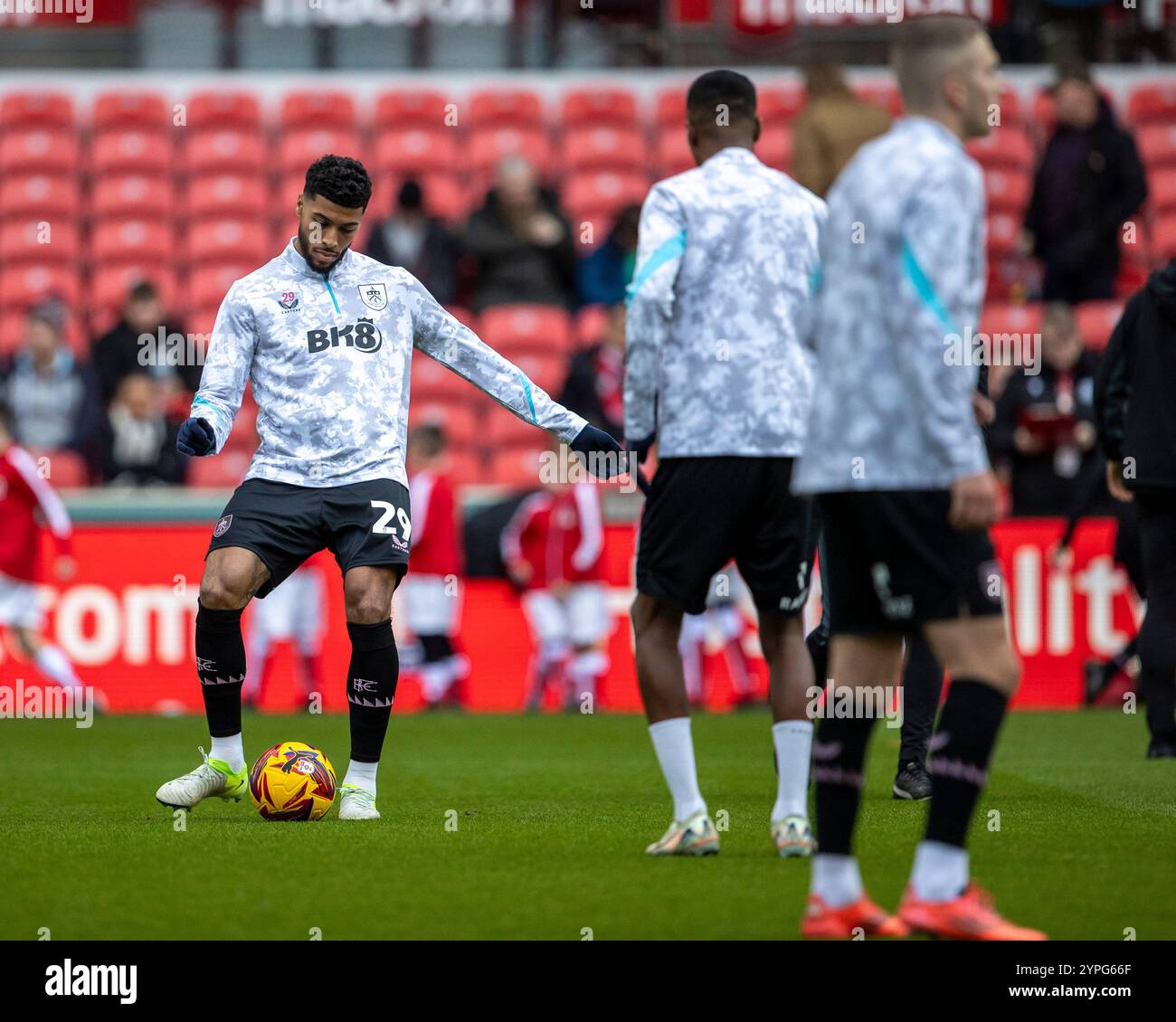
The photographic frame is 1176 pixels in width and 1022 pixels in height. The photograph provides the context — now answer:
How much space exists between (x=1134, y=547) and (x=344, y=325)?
22.2ft

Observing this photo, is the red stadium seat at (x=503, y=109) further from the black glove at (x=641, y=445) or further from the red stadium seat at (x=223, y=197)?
the black glove at (x=641, y=445)

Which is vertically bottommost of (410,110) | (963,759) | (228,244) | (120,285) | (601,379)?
(963,759)

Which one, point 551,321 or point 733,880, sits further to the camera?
point 551,321

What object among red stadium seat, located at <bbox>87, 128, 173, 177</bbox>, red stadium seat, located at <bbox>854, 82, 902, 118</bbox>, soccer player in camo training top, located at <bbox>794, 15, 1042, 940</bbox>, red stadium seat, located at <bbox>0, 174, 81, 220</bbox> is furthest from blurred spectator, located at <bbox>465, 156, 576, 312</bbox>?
soccer player in camo training top, located at <bbox>794, 15, 1042, 940</bbox>

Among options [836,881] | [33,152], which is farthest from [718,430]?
[33,152]

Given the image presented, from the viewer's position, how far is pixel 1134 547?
12328 mm

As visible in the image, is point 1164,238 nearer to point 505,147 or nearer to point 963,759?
point 505,147

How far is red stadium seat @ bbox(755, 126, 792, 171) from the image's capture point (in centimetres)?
1742

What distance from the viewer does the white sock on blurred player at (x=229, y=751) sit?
7316 mm

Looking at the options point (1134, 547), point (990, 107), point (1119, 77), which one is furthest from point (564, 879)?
point (1119, 77)

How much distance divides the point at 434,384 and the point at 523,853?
10.7 m

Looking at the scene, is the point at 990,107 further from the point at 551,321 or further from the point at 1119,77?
the point at 1119,77

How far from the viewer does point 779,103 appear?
17.9 m

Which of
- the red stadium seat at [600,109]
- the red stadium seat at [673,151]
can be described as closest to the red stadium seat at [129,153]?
the red stadium seat at [600,109]
